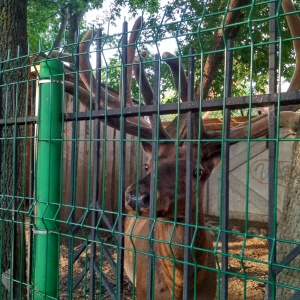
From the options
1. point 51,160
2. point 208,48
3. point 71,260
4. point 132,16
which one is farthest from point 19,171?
point 132,16

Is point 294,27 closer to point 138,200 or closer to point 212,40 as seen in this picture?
point 138,200

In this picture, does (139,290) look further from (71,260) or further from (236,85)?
(236,85)

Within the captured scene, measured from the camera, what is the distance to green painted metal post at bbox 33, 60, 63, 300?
110 inches

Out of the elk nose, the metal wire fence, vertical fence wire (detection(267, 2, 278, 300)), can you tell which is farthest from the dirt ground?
vertical fence wire (detection(267, 2, 278, 300))

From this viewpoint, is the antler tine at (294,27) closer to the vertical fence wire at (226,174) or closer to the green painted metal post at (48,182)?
the vertical fence wire at (226,174)

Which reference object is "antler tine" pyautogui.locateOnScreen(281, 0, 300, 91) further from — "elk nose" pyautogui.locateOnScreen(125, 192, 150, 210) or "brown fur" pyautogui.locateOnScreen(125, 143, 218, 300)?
"elk nose" pyautogui.locateOnScreen(125, 192, 150, 210)

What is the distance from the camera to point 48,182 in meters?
2.80

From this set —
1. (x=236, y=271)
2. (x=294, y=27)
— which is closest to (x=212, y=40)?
(x=236, y=271)

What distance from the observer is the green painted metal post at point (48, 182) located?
9.14ft

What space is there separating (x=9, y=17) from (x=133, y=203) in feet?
9.76

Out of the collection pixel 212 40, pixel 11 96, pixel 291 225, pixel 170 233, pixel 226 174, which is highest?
pixel 212 40

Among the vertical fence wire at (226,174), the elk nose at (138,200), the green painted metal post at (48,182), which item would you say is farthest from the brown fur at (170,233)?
the vertical fence wire at (226,174)

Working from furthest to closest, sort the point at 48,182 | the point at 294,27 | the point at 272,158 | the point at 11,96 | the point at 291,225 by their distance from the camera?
the point at 11,96, the point at 291,225, the point at 48,182, the point at 294,27, the point at 272,158

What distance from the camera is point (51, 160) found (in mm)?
2799
